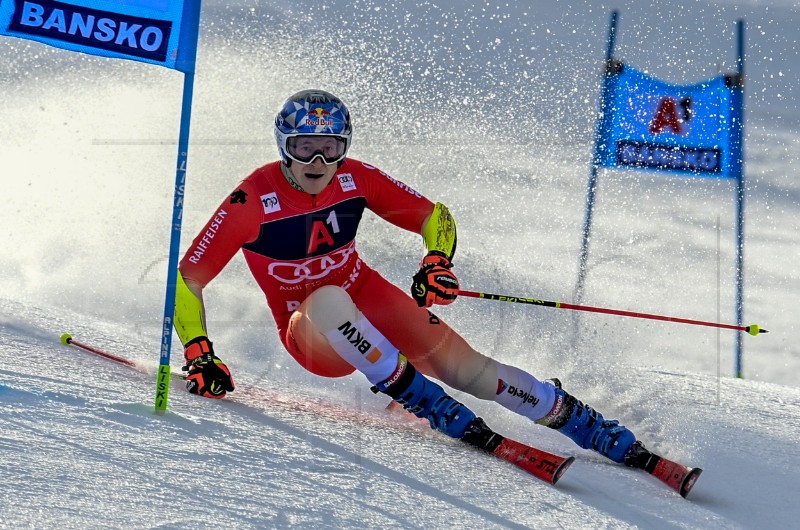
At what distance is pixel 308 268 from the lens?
3822 mm

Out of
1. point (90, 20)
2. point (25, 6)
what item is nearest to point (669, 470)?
point (90, 20)

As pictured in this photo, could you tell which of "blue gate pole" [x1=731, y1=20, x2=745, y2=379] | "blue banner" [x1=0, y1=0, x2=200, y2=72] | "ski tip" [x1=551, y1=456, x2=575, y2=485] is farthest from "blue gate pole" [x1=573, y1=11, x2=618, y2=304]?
"blue banner" [x1=0, y1=0, x2=200, y2=72]

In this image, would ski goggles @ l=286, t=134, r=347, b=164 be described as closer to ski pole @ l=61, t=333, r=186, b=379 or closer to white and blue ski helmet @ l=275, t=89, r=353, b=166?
white and blue ski helmet @ l=275, t=89, r=353, b=166

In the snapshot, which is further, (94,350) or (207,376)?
(94,350)

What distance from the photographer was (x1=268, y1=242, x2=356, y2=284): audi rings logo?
379 cm

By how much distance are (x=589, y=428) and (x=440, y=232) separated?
3.44 feet

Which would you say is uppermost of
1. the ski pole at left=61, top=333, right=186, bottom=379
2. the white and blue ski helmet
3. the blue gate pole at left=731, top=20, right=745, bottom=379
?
the blue gate pole at left=731, top=20, right=745, bottom=379

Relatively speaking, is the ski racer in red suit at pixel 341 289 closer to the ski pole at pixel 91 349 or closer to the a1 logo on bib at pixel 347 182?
the a1 logo on bib at pixel 347 182

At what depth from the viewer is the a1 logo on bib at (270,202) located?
365 cm

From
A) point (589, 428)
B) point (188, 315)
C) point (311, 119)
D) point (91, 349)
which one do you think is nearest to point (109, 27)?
point (311, 119)

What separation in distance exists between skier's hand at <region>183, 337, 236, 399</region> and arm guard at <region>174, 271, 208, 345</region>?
0.25 feet

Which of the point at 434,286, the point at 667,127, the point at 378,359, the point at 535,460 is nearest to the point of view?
the point at 535,460

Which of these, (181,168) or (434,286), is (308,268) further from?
(181,168)

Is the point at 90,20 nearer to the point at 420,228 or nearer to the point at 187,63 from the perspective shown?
the point at 187,63
